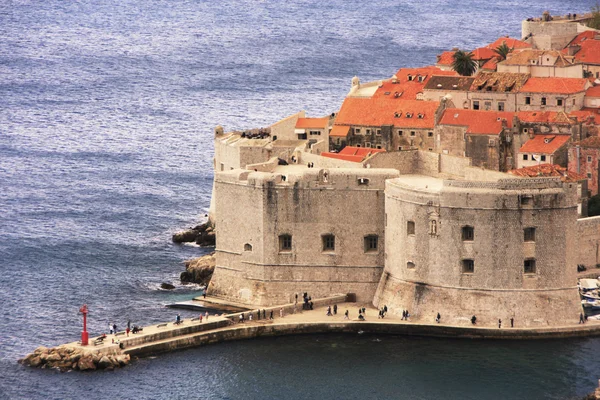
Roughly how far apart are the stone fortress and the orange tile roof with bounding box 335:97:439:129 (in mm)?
Answer: 3290

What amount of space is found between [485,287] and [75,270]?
28.7m

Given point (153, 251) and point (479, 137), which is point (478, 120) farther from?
point (153, 251)

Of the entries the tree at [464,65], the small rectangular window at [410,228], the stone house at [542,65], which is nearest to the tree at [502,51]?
the tree at [464,65]

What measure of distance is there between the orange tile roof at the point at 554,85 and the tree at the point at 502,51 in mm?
8051

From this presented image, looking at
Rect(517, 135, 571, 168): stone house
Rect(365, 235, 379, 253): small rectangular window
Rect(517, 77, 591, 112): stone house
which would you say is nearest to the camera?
Rect(365, 235, 379, 253): small rectangular window

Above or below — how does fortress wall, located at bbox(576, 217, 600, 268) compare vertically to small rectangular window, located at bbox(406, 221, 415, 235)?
below

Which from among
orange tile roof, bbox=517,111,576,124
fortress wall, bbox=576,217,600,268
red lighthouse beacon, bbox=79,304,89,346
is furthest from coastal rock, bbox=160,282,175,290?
orange tile roof, bbox=517,111,576,124

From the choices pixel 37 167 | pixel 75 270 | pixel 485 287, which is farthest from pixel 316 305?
pixel 37 167

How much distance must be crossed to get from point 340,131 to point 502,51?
1894 centimetres

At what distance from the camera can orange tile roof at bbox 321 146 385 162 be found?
118 meters

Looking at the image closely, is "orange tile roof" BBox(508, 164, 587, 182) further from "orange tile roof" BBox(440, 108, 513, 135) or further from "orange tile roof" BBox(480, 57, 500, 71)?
Result: "orange tile roof" BBox(480, 57, 500, 71)

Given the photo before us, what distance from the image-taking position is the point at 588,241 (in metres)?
115

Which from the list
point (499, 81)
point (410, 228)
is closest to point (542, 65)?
point (499, 81)

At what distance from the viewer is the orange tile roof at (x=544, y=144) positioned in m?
120
